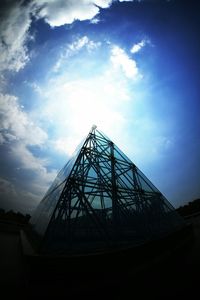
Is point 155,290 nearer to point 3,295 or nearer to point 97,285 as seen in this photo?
point 97,285

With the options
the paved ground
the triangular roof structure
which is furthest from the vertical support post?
the paved ground

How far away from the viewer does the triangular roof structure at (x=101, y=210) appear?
4.92 m

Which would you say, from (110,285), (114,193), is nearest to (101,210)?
(114,193)

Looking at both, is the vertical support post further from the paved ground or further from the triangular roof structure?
the paved ground

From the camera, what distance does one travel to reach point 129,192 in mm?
8023

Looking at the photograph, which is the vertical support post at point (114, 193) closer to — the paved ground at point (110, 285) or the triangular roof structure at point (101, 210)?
the triangular roof structure at point (101, 210)

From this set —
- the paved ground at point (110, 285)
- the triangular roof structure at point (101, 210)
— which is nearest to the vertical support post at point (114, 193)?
the triangular roof structure at point (101, 210)

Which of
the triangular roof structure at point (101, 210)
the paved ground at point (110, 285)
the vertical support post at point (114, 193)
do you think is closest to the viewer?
the paved ground at point (110, 285)

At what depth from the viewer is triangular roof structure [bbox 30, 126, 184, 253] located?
492 centimetres

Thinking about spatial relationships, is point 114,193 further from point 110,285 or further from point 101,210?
point 110,285

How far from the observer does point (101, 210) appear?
6.64 m

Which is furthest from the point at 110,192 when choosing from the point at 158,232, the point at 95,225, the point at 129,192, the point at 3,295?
the point at 3,295

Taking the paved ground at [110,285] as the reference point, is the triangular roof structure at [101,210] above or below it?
A: above

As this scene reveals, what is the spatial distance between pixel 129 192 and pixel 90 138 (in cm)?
516
